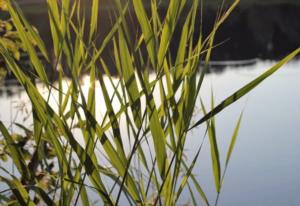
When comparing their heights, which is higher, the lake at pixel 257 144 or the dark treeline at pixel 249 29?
the dark treeline at pixel 249 29

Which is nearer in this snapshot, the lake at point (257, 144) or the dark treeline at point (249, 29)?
the lake at point (257, 144)

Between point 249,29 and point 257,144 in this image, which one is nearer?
point 257,144

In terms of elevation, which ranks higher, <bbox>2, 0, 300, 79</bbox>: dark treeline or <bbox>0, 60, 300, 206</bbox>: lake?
<bbox>2, 0, 300, 79</bbox>: dark treeline

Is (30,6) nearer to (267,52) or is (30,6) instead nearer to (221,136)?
(267,52)

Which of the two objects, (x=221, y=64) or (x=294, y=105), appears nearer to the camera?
(x=294, y=105)

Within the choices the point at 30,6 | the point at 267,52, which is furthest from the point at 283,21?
the point at 30,6

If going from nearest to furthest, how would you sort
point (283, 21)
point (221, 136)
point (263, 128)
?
point (221, 136) → point (263, 128) → point (283, 21)

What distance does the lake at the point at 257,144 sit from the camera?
4.54 meters

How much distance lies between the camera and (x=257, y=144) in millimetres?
5684

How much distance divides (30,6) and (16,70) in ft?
55.9

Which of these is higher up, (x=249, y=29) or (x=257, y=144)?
(x=249, y=29)

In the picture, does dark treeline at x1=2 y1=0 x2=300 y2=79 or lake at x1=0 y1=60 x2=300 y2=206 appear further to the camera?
dark treeline at x1=2 y1=0 x2=300 y2=79

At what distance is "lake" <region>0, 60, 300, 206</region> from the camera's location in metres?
4.54

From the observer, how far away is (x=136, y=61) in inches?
26.5
